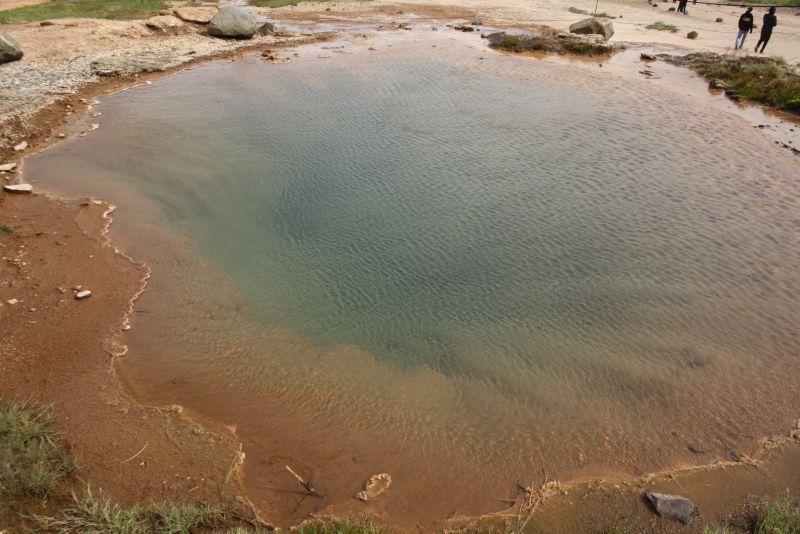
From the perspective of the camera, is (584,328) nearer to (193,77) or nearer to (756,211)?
(756,211)

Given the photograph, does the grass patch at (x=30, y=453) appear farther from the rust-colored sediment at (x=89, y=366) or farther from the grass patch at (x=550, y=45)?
the grass patch at (x=550, y=45)

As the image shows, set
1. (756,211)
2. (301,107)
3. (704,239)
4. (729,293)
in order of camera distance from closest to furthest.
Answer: (729,293) → (704,239) → (756,211) → (301,107)

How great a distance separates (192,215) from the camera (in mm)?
10617

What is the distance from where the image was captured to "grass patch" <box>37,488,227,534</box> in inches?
185

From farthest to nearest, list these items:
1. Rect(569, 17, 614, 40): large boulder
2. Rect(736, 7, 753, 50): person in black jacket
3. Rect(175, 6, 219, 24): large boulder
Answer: Rect(569, 17, 614, 40): large boulder < Rect(175, 6, 219, 24): large boulder < Rect(736, 7, 753, 50): person in black jacket

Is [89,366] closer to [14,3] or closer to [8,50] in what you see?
[8,50]

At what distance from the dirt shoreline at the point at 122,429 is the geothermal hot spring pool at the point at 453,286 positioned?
0.23 metres

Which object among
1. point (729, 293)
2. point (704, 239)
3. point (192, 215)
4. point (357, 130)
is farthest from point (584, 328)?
point (357, 130)

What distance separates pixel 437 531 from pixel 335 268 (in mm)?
4872

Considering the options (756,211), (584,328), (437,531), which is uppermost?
(756,211)

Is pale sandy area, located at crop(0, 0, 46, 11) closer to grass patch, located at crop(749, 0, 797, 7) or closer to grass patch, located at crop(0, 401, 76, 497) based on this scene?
grass patch, located at crop(0, 401, 76, 497)

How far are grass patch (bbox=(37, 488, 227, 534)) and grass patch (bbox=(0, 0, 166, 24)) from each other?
1042 inches

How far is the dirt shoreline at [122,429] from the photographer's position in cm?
537

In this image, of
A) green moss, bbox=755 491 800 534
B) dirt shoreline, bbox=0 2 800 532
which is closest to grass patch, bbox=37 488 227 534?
dirt shoreline, bbox=0 2 800 532
